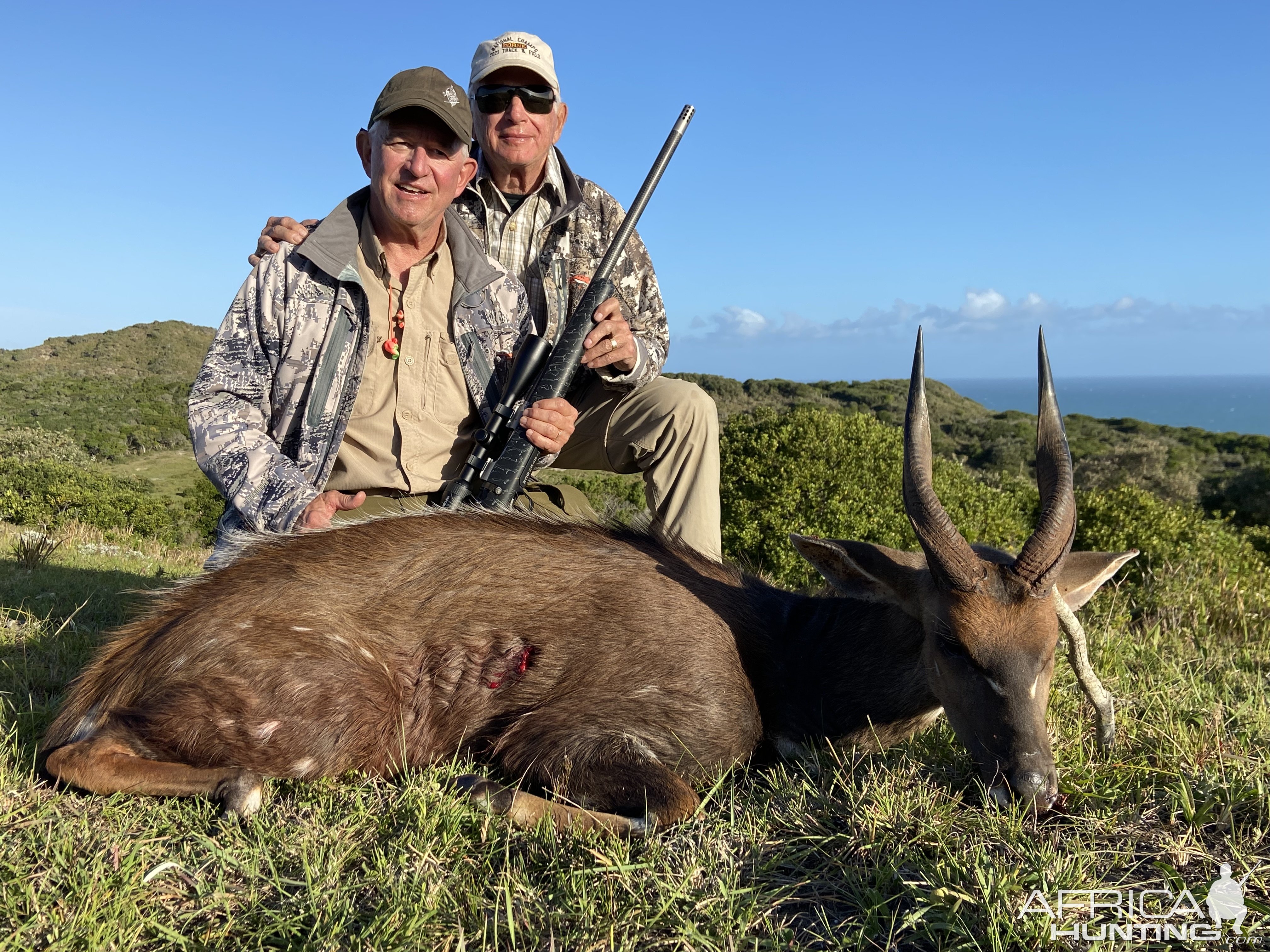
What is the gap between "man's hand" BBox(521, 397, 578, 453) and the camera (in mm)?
4930

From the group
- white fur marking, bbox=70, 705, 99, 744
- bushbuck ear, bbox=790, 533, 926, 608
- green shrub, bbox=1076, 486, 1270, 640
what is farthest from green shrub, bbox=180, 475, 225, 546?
bushbuck ear, bbox=790, 533, 926, 608

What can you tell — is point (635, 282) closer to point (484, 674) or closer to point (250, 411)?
point (250, 411)

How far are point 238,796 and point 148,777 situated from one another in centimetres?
35

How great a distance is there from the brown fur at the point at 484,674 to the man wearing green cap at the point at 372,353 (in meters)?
1.02

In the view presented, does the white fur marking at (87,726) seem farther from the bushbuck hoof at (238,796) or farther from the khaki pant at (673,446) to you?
the khaki pant at (673,446)

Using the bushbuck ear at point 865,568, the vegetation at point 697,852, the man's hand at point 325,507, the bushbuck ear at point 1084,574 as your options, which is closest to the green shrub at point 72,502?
the man's hand at point 325,507

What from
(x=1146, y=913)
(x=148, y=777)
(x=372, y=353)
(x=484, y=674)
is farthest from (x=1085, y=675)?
(x=372, y=353)

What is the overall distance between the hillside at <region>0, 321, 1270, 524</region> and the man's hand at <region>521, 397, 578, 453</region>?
18318 mm

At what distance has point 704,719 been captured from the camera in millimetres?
3529

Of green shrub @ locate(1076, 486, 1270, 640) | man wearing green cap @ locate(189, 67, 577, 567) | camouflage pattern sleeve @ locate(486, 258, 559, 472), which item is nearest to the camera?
man wearing green cap @ locate(189, 67, 577, 567)

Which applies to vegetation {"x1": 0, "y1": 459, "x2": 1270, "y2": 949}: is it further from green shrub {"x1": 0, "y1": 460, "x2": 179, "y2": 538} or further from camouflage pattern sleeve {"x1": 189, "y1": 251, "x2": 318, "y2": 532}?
green shrub {"x1": 0, "y1": 460, "x2": 179, "y2": 538}

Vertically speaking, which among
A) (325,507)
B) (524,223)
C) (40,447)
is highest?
(524,223)

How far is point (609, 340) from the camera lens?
5.44m

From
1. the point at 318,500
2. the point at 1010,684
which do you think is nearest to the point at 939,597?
the point at 1010,684
